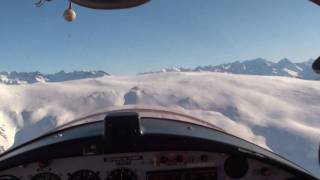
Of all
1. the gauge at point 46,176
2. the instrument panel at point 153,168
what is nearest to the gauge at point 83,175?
the instrument panel at point 153,168

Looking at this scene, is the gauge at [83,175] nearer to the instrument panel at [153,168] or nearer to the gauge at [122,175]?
the instrument panel at [153,168]

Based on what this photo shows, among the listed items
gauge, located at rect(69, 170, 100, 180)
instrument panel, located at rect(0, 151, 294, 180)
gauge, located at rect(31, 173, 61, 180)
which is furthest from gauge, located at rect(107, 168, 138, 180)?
gauge, located at rect(31, 173, 61, 180)

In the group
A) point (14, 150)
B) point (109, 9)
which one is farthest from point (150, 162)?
point (109, 9)

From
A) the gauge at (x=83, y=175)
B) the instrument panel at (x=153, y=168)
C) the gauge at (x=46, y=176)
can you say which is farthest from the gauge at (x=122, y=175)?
the gauge at (x=46, y=176)

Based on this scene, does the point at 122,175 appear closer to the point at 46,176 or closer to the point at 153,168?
the point at 153,168

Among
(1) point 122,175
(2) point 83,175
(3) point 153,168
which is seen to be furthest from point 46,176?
(3) point 153,168

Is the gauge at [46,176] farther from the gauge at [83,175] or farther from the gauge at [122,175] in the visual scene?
the gauge at [122,175]

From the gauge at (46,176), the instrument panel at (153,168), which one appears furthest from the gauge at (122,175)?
the gauge at (46,176)

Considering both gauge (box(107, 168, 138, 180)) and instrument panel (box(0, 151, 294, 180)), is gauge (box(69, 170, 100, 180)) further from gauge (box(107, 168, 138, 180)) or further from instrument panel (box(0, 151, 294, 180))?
gauge (box(107, 168, 138, 180))

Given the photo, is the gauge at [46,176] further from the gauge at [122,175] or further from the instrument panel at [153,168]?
the gauge at [122,175]
